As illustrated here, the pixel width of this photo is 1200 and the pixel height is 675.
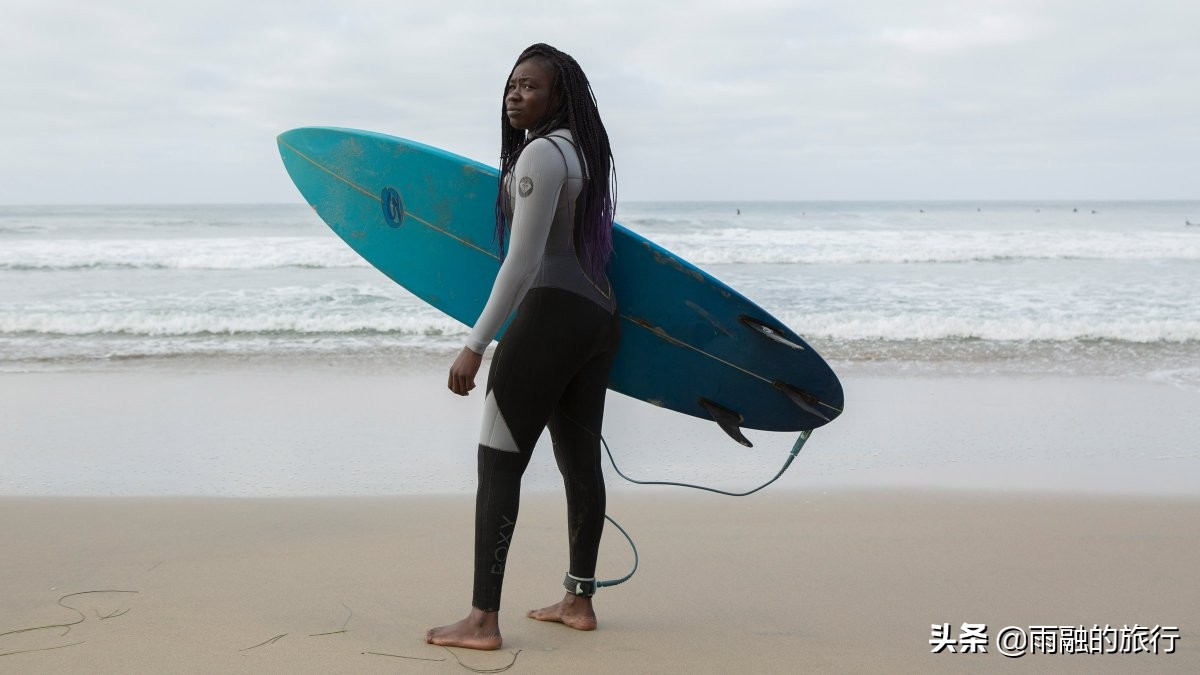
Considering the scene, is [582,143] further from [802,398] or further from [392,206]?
[802,398]

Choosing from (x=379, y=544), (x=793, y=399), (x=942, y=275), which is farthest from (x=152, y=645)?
(x=942, y=275)

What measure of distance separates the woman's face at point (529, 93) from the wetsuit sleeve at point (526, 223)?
0.11 metres

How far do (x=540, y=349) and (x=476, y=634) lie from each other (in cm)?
67

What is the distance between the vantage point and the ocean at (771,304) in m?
6.73

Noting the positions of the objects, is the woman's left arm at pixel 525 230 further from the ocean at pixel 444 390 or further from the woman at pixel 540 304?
the ocean at pixel 444 390

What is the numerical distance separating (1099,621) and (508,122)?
1933 millimetres

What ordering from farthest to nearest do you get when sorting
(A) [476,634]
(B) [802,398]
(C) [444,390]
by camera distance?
1. (C) [444,390]
2. (B) [802,398]
3. (A) [476,634]

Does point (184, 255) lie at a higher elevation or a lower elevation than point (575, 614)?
higher

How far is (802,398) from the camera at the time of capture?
2461 millimetres

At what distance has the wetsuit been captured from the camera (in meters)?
1.82

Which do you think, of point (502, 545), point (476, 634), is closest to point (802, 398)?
point (502, 545)

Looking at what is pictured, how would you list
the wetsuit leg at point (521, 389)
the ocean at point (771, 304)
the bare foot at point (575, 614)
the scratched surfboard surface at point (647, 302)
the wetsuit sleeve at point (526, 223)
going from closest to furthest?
the wetsuit sleeve at point (526, 223) → the wetsuit leg at point (521, 389) → the bare foot at point (575, 614) → the scratched surfboard surface at point (647, 302) → the ocean at point (771, 304)

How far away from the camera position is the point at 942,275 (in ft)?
42.7

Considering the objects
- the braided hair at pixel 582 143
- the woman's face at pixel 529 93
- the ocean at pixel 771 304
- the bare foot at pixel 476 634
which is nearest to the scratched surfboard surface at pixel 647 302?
the braided hair at pixel 582 143
